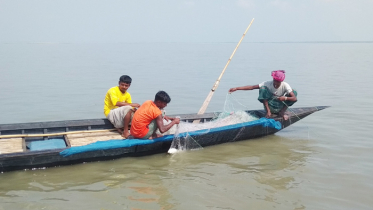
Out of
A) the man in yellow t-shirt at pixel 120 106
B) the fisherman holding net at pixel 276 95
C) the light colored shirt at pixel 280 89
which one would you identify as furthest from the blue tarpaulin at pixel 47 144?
the light colored shirt at pixel 280 89

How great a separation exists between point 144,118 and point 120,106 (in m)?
0.76

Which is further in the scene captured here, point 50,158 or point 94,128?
point 94,128

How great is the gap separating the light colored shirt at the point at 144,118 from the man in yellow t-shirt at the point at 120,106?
13.2 inches

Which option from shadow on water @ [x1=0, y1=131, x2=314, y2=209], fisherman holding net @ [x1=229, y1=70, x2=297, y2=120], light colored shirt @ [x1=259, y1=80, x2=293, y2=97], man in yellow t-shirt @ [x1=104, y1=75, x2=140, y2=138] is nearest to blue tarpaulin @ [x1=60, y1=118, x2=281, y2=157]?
shadow on water @ [x1=0, y1=131, x2=314, y2=209]

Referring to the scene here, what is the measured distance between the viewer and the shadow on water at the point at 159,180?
466 centimetres

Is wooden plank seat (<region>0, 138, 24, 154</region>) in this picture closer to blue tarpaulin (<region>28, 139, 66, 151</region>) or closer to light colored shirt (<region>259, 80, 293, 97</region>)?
blue tarpaulin (<region>28, 139, 66, 151</region>)

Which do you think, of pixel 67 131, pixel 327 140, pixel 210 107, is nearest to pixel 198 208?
pixel 67 131

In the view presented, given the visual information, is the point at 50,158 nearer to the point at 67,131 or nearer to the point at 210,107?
the point at 67,131

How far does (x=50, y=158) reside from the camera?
5.28m

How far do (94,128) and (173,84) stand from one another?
371 inches

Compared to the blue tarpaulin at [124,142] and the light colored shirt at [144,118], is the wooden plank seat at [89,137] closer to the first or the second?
the blue tarpaulin at [124,142]

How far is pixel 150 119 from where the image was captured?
5.78 m

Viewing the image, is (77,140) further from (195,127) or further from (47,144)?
(195,127)

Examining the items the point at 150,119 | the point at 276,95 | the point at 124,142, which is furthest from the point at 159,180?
the point at 276,95
